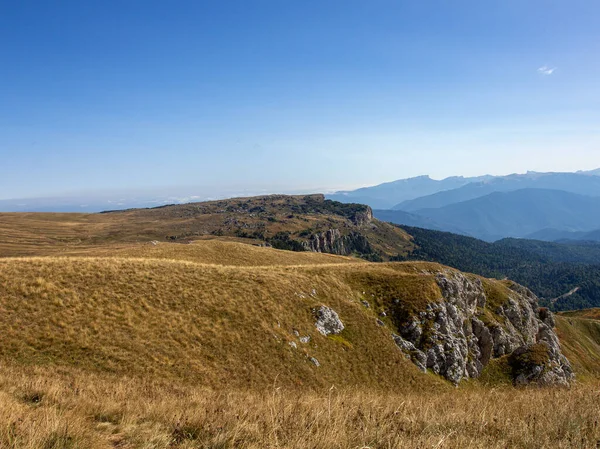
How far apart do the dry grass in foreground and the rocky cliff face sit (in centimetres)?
2780

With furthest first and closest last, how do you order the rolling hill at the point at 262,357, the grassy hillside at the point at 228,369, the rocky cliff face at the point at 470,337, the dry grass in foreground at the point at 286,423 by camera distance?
the rocky cliff face at the point at 470,337 < the rolling hill at the point at 262,357 < the grassy hillside at the point at 228,369 < the dry grass in foreground at the point at 286,423

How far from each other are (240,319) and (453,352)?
26.1 m

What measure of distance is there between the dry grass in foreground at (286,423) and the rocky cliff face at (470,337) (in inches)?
1094

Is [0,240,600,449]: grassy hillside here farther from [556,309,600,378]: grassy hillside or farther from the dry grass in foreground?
[556,309,600,378]: grassy hillside

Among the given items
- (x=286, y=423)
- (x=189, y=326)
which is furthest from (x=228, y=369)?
(x=286, y=423)

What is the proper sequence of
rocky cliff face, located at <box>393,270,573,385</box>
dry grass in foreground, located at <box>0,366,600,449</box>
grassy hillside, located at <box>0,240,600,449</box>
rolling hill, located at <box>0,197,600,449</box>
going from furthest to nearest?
rocky cliff face, located at <box>393,270,573,385</box>, rolling hill, located at <box>0,197,600,449</box>, grassy hillside, located at <box>0,240,600,449</box>, dry grass in foreground, located at <box>0,366,600,449</box>

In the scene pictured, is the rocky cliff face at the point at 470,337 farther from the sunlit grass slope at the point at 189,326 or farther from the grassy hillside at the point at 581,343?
the grassy hillside at the point at 581,343

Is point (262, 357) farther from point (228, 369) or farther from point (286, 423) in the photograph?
point (286, 423)

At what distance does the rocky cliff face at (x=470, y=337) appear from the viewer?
35812mm

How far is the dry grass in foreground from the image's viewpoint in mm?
6230

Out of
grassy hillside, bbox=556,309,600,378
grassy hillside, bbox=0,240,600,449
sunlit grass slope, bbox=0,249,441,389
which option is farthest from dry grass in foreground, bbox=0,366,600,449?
grassy hillside, bbox=556,309,600,378

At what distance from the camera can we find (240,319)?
27625 millimetres

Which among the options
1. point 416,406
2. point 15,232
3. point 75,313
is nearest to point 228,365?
point 75,313

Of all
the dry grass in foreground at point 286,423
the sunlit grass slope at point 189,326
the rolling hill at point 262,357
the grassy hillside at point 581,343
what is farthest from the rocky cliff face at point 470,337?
the dry grass in foreground at point 286,423
